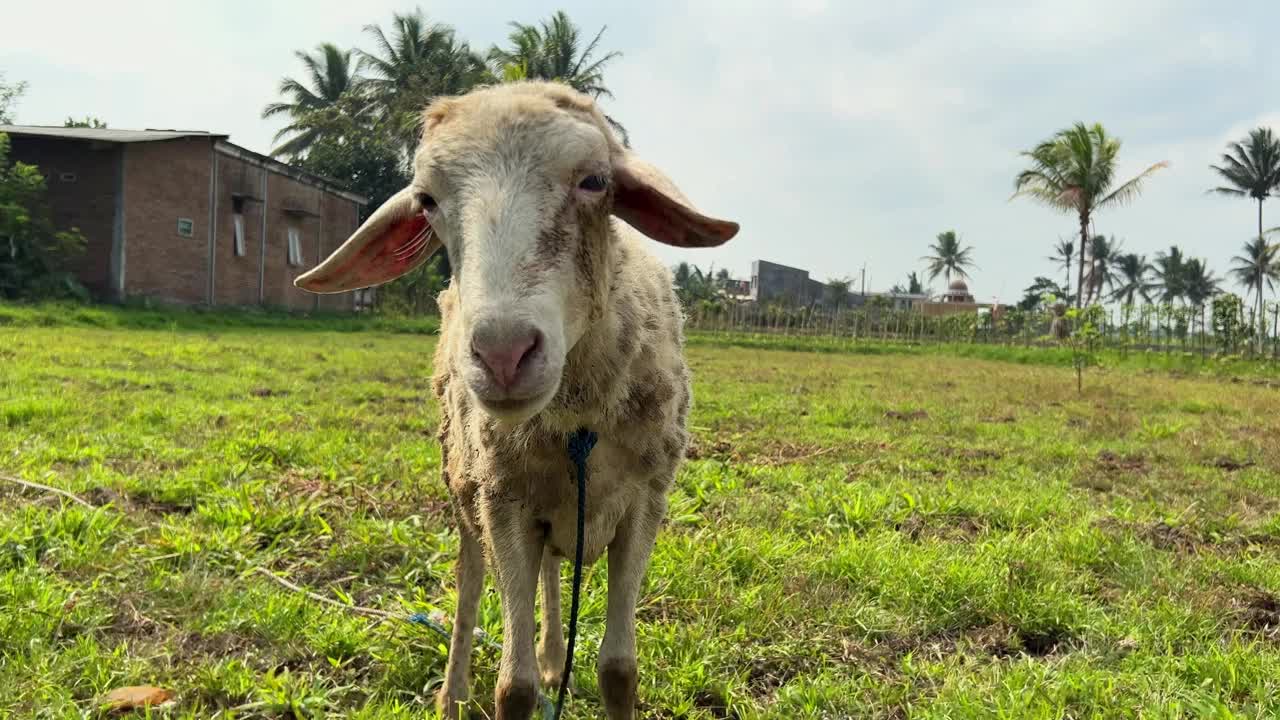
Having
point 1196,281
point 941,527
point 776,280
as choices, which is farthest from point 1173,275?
point 941,527

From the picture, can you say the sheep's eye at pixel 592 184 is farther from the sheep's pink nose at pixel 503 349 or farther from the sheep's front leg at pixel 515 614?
the sheep's front leg at pixel 515 614

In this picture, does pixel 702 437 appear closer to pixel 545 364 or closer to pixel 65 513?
pixel 65 513

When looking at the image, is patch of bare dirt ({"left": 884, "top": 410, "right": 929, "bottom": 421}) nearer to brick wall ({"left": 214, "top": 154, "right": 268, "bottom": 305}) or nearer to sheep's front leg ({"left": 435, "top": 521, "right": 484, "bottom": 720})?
sheep's front leg ({"left": 435, "top": 521, "right": 484, "bottom": 720})

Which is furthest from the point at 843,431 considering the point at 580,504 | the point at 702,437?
the point at 580,504

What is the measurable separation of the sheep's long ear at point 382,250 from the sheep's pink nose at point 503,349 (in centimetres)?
83

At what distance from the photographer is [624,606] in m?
2.43

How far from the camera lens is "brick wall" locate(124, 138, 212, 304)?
22.1 meters

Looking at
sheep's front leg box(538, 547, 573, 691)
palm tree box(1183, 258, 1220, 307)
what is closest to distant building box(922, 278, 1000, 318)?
palm tree box(1183, 258, 1220, 307)

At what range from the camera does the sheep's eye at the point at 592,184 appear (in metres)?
2.02

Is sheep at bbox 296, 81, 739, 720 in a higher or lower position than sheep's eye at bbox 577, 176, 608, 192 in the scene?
lower

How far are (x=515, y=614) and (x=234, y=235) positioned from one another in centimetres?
2725

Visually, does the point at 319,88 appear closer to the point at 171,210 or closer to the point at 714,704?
the point at 171,210

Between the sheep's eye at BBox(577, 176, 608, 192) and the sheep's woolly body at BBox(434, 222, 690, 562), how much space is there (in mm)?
167

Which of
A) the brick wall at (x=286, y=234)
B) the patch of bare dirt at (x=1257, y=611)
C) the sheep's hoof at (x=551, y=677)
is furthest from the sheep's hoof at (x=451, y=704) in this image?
the brick wall at (x=286, y=234)
